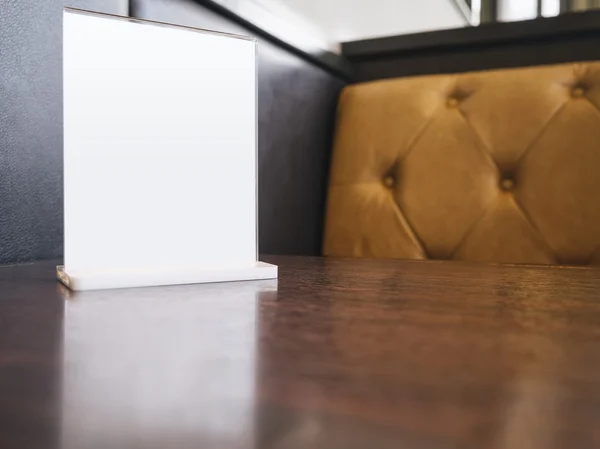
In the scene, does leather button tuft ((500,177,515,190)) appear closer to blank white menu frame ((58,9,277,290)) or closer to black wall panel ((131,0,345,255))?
black wall panel ((131,0,345,255))

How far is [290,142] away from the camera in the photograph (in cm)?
89

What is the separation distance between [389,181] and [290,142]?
0.16 metres

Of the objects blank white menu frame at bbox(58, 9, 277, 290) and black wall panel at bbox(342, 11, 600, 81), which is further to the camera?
black wall panel at bbox(342, 11, 600, 81)

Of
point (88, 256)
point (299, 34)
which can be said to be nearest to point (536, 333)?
point (88, 256)

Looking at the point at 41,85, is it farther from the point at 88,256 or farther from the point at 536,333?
the point at 536,333

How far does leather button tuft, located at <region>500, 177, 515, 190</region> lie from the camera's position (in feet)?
2.81

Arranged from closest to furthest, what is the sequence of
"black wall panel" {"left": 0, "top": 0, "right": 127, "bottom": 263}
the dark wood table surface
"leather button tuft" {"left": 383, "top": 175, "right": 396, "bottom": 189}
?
the dark wood table surface < "black wall panel" {"left": 0, "top": 0, "right": 127, "bottom": 263} < "leather button tuft" {"left": 383, "top": 175, "right": 396, "bottom": 189}

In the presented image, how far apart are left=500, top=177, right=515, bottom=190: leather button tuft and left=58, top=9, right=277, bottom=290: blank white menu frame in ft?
1.73

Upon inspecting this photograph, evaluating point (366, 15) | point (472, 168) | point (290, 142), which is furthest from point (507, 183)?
point (366, 15)

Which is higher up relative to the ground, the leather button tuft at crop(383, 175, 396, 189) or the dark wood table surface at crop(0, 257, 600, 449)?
the leather button tuft at crop(383, 175, 396, 189)

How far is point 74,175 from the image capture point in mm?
375

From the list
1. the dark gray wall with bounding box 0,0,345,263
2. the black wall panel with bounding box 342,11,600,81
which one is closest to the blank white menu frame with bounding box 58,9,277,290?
the dark gray wall with bounding box 0,0,345,263

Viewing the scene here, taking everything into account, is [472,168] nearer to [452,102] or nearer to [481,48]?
[452,102]

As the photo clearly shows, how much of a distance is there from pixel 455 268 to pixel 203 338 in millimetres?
335
